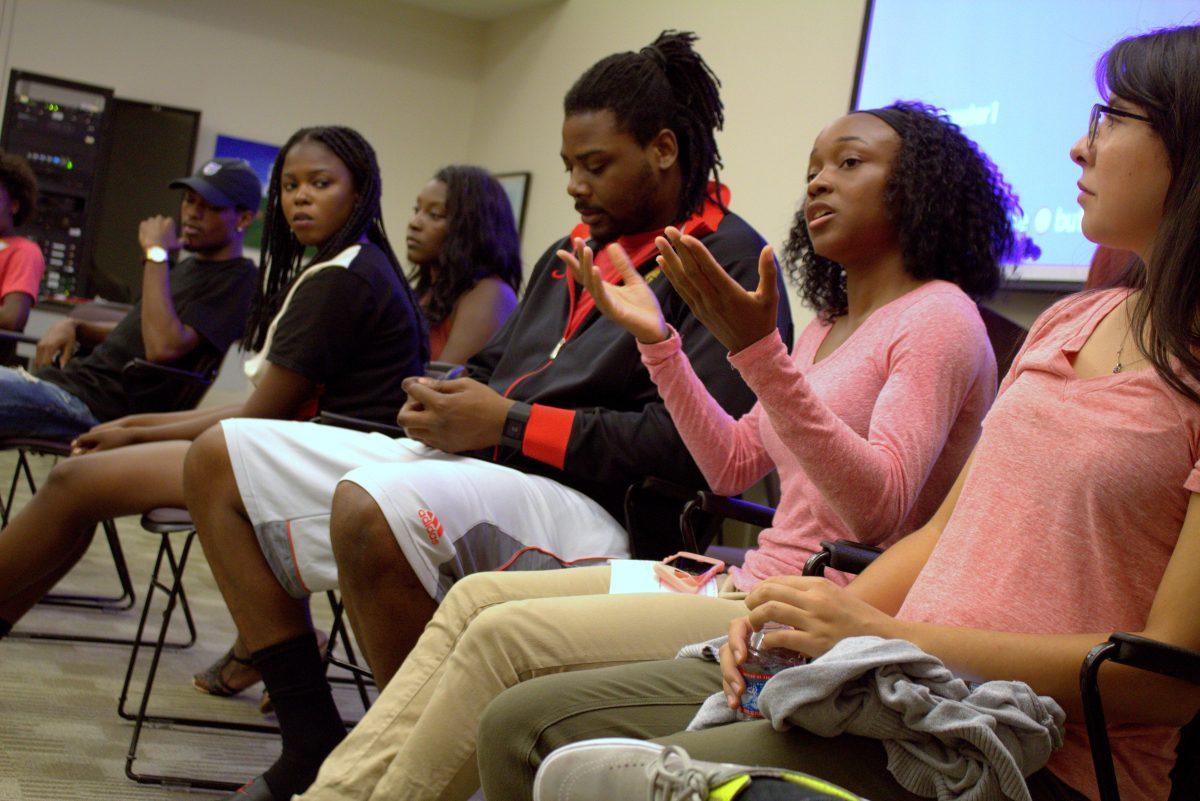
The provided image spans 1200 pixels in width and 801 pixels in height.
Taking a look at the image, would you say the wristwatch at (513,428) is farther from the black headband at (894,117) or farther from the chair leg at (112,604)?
the chair leg at (112,604)

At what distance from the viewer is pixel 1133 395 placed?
115cm

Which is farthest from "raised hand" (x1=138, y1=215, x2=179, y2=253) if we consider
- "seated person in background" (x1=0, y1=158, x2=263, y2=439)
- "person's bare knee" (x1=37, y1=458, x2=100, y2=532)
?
"person's bare knee" (x1=37, y1=458, x2=100, y2=532)

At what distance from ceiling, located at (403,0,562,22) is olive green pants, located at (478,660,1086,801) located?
Answer: 6083 millimetres

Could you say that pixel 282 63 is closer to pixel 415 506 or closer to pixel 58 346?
pixel 58 346

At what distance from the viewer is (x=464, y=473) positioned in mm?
1844

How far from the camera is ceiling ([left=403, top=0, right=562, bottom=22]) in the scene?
6.86 meters

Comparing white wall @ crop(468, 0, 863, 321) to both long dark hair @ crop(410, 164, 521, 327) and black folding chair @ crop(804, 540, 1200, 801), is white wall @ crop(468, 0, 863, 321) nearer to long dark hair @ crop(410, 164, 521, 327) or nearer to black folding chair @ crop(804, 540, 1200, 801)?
long dark hair @ crop(410, 164, 521, 327)

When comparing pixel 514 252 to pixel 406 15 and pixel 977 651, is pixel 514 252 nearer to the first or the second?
pixel 977 651

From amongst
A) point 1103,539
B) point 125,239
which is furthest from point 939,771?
point 125,239

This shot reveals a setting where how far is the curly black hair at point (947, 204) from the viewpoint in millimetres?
1746

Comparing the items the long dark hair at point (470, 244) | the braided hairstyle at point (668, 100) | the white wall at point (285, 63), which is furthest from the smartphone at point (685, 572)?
the white wall at point (285, 63)

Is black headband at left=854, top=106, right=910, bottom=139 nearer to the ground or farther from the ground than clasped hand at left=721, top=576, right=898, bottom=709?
farther from the ground

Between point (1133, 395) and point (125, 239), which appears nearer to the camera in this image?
point (1133, 395)

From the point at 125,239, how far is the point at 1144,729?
6456 millimetres
